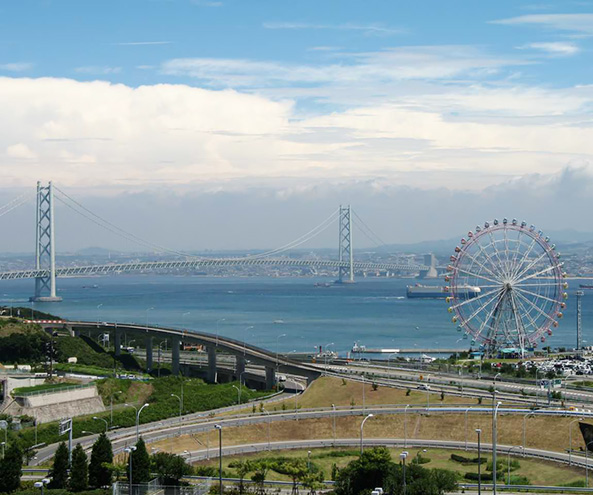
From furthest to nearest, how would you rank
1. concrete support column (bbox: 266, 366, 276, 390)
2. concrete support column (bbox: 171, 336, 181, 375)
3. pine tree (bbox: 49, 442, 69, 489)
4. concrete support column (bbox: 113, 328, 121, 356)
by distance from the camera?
concrete support column (bbox: 113, 328, 121, 356)
concrete support column (bbox: 171, 336, 181, 375)
concrete support column (bbox: 266, 366, 276, 390)
pine tree (bbox: 49, 442, 69, 489)

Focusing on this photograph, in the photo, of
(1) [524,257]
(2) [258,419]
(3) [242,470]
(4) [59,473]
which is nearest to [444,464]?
(3) [242,470]

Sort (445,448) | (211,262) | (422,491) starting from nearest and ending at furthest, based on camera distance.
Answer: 1. (422,491)
2. (445,448)
3. (211,262)

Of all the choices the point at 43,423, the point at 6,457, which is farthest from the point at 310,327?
the point at 6,457

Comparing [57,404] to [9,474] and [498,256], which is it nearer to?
[9,474]

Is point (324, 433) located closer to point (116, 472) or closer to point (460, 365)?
point (116, 472)

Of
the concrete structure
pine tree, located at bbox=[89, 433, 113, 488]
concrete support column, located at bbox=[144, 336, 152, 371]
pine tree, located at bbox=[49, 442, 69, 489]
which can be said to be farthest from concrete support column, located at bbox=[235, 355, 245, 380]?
pine tree, located at bbox=[49, 442, 69, 489]

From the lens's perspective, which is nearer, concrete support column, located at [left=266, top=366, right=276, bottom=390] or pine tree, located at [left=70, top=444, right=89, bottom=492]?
pine tree, located at [left=70, top=444, right=89, bottom=492]

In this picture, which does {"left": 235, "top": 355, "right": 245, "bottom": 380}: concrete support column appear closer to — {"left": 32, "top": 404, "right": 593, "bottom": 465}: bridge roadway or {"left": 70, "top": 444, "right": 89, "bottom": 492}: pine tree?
{"left": 32, "top": 404, "right": 593, "bottom": 465}: bridge roadway
